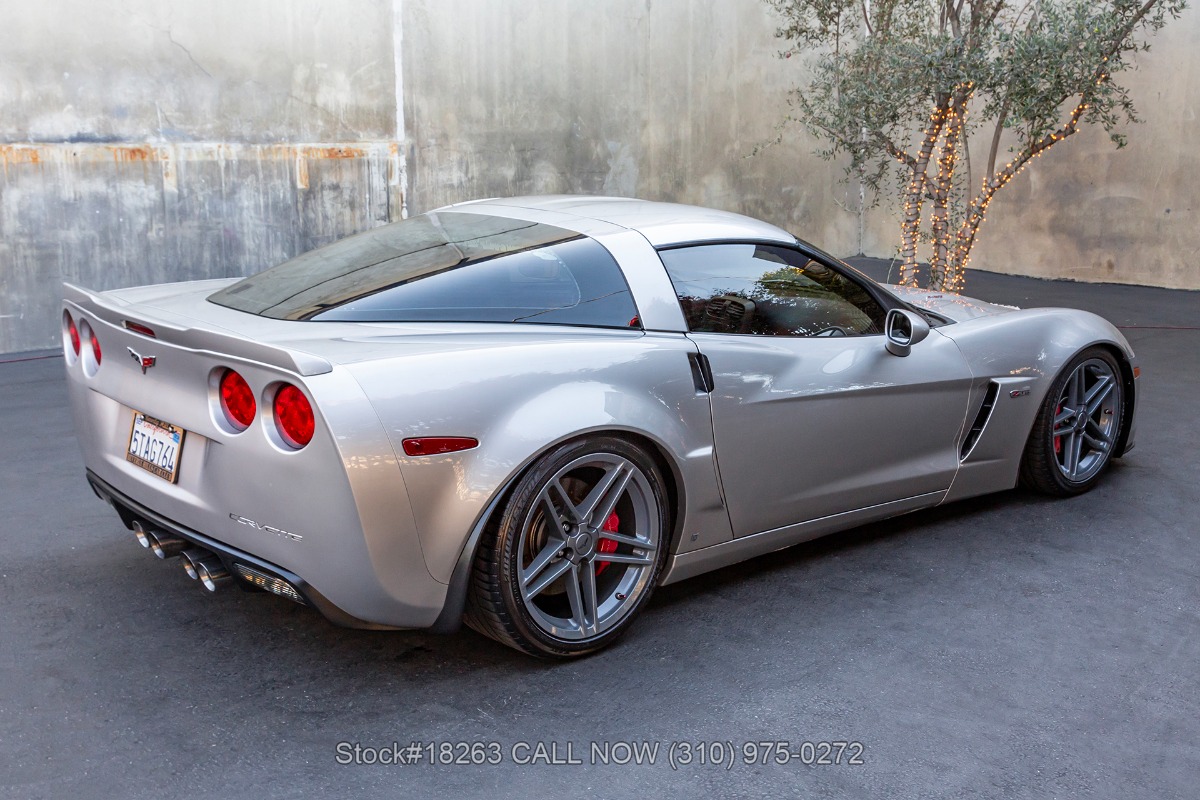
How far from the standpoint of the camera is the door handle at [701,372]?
334 cm

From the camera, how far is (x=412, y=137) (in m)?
10.2

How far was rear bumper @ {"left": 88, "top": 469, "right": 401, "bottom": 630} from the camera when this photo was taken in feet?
9.05

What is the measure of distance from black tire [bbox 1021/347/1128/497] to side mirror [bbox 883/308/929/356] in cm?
98

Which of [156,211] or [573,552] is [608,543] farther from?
[156,211]

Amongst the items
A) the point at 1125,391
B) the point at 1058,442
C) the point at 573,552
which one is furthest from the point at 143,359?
the point at 1125,391

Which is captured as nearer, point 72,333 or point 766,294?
point 72,333

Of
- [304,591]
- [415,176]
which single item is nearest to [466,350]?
[304,591]

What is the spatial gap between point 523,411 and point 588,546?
49 centimetres

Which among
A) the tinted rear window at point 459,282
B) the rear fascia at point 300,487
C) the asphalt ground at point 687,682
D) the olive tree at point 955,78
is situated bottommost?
the asphalt ground at point 687,682

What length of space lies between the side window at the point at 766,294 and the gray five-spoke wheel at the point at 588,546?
59 cm

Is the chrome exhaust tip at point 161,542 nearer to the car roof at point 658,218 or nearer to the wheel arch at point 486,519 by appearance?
the wheel arch at point 486,519

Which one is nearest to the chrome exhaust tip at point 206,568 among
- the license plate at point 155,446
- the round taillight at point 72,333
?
the license plate at point 155,446

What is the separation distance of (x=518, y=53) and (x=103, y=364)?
8335mm

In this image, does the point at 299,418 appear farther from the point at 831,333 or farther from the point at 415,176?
the point at 415,176
